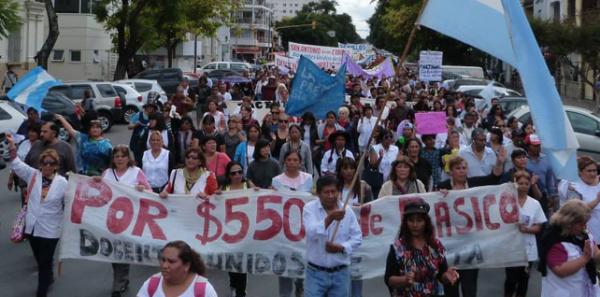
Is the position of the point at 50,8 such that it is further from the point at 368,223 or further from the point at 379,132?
the point at 368,223

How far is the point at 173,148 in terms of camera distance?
11.6 meters

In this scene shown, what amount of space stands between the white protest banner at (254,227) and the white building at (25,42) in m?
30.3

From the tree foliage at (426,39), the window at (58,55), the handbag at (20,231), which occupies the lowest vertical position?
the handbag at (20,231)

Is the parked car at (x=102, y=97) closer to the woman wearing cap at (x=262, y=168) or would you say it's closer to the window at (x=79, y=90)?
the window at (x=79, y=90)

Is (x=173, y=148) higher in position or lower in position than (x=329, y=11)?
lower

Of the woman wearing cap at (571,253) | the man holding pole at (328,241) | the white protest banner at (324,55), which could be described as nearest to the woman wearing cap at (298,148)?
the man holding pole at (328,241)

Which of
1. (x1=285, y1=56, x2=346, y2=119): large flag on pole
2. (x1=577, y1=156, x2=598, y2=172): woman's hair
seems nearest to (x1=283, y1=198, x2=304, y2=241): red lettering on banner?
(x1=577, y1=156, x2=598, y2=172): woman's hair

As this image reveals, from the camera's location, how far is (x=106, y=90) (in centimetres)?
2659

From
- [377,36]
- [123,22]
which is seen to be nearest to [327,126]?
[123,22]

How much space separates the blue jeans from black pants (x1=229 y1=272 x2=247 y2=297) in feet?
6.40

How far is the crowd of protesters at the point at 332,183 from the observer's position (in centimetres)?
518

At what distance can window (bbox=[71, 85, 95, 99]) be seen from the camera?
25.8 m

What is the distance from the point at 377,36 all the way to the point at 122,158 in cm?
8718

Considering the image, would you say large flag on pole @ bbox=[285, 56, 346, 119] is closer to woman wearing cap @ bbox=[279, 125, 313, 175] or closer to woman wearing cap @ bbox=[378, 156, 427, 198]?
woman wearing cap @ bbox=[279, 125, 313, 175]
